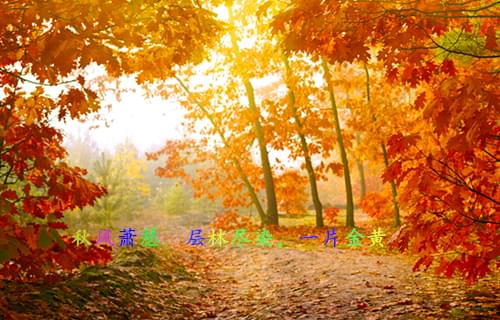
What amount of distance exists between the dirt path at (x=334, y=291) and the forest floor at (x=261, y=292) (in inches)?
0.5

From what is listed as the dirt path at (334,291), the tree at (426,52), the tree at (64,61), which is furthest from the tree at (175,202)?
the tree at (426,52)

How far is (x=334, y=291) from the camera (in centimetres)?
558

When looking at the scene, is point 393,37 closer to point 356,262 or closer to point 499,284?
point 499,284

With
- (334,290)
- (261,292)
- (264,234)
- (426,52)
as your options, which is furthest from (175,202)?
(426,52)

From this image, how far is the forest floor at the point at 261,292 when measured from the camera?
4.43 meters

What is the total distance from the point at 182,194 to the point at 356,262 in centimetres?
2143

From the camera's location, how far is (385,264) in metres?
7.33

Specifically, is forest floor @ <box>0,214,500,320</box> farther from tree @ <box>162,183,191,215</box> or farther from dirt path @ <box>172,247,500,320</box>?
tree @ <box>162,183,191,215</box>

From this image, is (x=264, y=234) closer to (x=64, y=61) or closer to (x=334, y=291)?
(x=334, y=291)

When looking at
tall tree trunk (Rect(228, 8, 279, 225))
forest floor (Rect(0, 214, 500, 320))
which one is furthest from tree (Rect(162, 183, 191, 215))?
forest floor (Rect(0, 214, 500, 320))

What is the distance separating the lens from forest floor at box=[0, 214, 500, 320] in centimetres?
443

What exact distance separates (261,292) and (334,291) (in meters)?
1.26

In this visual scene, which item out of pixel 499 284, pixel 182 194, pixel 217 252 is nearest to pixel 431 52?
pixel 499 284

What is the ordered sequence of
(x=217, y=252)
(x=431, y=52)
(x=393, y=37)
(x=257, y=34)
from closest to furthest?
(x=393, y=37) < (x=431, y=52) < (x=217, y=252) < (x=257, y=34)
